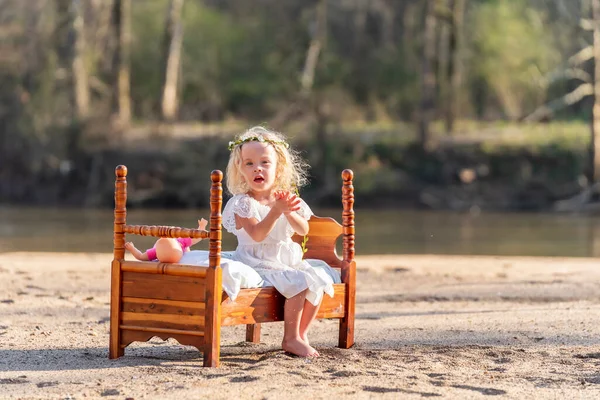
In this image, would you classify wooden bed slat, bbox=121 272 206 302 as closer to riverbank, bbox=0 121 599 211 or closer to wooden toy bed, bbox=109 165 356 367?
wooden toy bed, bbox=109 165 356 367

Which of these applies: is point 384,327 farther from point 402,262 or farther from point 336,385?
point 402,262

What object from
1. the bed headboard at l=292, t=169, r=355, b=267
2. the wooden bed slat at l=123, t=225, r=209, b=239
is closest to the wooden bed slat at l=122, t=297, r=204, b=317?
the wooden bed slat at l=123, t=225, r=209, b=239

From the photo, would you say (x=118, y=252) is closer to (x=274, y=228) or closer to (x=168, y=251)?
(x=168, y=251)

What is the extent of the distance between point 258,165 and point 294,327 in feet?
3.73

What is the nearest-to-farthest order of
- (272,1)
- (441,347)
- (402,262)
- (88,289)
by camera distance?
(441,347)
(88,289)
(402,262)
(272,1)

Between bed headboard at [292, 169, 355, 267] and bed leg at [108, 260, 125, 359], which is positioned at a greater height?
bed headboard at [292, 169, 355, 267]

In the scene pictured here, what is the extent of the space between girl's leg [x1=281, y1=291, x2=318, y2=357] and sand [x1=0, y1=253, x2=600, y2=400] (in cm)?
11

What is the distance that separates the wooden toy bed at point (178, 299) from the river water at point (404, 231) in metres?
8.67

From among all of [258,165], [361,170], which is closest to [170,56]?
[361,170]

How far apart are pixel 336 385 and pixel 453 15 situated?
27635 mm

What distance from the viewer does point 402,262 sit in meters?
16.0

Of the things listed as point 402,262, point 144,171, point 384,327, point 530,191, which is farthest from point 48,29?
point 384,327

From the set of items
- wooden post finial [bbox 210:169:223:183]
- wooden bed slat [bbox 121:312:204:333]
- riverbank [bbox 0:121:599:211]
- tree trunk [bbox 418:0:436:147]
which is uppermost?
tree trunk [bbox 418:0:436:147]

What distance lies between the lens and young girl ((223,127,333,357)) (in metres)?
7.08
